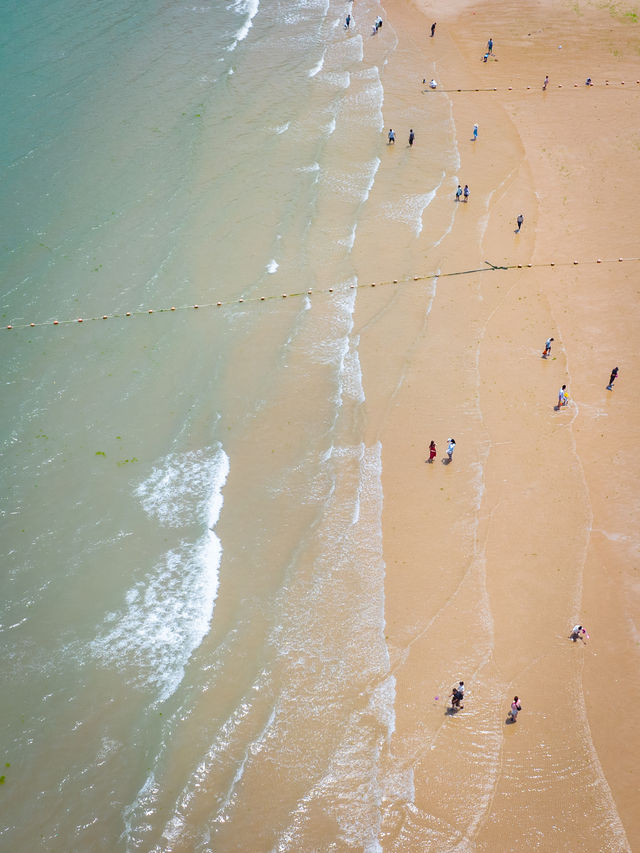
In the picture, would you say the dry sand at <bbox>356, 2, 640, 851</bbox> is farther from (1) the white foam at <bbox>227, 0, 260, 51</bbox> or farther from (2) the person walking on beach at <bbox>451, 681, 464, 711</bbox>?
(1) the white foam at <bbox>227, 0, 260, 51</bbox>

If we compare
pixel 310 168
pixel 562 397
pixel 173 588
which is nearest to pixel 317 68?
pixel 310 168

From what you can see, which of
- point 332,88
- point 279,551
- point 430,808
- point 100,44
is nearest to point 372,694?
point 430,808

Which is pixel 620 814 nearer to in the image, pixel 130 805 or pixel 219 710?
pixel 219 710

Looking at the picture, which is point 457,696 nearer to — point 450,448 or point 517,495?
point 517,495

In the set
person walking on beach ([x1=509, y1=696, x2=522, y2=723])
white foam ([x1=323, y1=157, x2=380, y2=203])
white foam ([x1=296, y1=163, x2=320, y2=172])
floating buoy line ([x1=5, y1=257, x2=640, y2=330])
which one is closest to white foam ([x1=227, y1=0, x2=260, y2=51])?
white foam ([x1=296, y1=163, x2=320, y2=172])

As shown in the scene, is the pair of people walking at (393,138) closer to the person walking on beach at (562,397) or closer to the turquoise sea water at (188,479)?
the turquoise sea water at (188,479)

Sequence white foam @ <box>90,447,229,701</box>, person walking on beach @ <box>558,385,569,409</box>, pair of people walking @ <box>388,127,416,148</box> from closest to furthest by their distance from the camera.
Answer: white foam @ <box>90,447,229,701</box>
person walking on beach @ <box>558,385,569,409</box>
pair of people walking @ <box>388,127,416,148</box>
